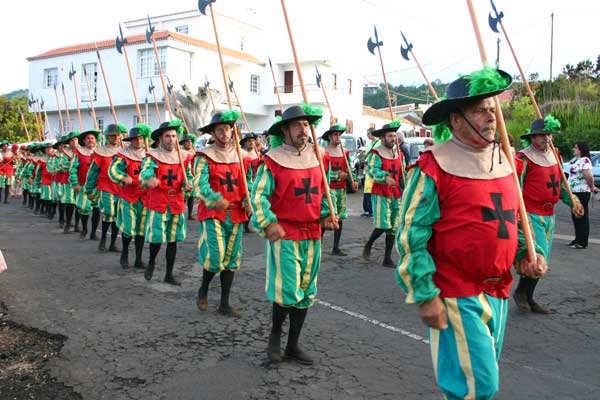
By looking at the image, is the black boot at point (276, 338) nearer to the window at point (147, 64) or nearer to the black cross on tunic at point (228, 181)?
the black cross on tunic at point (228, 181)

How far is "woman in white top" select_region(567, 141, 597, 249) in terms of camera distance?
32.7ft

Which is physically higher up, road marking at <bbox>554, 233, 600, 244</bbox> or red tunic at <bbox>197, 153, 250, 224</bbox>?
red tunic at <bbox>197, 153, 250, 224</bbox>

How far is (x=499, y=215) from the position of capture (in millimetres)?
2871

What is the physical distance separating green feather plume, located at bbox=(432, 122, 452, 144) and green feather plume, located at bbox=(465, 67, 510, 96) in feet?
1.39

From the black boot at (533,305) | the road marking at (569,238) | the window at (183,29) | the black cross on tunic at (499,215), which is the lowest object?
the road marking at (569,238)

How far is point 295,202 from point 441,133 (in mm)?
1567

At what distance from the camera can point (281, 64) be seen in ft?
137

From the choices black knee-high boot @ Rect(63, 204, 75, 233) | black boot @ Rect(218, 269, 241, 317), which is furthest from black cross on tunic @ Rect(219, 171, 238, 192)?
black knee-high boot @ Rect(63, 204, 75, 233)

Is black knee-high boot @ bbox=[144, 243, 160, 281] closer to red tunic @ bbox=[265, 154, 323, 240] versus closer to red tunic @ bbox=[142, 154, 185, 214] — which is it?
red tunic @ bbox=[142, 154, 185, 214]

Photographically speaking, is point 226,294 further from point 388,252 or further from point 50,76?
point 50,76

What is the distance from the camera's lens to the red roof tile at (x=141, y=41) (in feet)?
114

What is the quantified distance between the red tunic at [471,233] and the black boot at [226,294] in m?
3.29

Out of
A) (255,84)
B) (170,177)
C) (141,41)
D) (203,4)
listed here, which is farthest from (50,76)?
(203,4)

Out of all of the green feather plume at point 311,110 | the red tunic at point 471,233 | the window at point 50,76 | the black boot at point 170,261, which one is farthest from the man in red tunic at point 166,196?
the window at point 50,76
